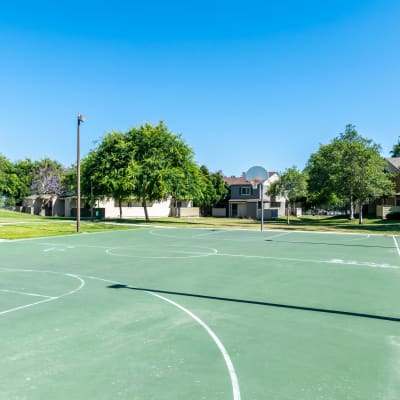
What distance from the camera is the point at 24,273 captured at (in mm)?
11695

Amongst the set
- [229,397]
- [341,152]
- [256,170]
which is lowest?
[229,397]

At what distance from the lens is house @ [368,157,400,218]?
147 ft

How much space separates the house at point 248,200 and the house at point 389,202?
13947 millimetres

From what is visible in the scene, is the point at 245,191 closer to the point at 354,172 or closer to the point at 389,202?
the point at 389,202

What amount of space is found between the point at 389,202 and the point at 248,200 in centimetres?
1996

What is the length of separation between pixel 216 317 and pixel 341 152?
35.3 meters

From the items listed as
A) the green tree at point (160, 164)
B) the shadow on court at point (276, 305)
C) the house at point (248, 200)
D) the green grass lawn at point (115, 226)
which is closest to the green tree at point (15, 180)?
the green grass lawn at point (115, 226)

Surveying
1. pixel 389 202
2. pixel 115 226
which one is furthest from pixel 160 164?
pixel 389 202

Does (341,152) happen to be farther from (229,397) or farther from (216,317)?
(229,397)

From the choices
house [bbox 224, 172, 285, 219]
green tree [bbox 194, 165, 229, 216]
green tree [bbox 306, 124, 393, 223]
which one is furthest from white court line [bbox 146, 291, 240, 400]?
green tree [bbox 194, 165, 229, 216]

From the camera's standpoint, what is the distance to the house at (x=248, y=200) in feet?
193

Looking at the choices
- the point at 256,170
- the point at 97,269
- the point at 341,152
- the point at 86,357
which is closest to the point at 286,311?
the point at 86,357

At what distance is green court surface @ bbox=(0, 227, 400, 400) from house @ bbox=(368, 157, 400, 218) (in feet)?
118

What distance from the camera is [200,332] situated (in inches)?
246
